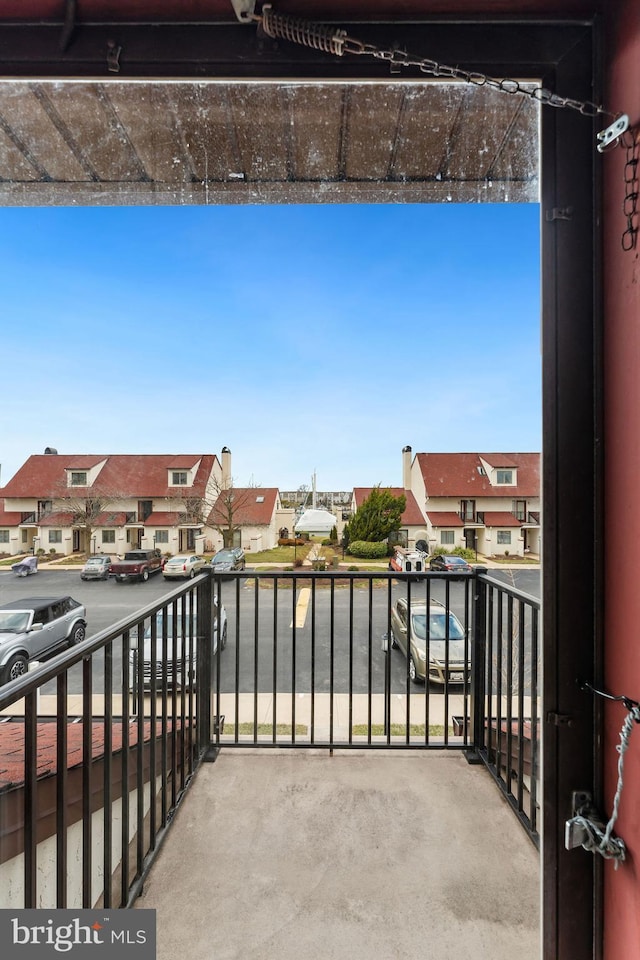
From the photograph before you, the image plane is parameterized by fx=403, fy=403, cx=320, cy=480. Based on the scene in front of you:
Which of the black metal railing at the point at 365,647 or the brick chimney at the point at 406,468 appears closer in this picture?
the brick chimney at the point at 406,468

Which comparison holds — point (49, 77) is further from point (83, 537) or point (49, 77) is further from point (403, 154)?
point (83, 537)

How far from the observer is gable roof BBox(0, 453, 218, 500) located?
1136 millimetres

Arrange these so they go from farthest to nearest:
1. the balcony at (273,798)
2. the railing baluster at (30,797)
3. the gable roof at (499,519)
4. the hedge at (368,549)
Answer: the hedge at (368,549), the gable roof at (499,519), the balcony at (273,798), the railing baluster at (30,797)

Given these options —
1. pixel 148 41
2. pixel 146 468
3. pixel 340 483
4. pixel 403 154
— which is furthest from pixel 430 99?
pixel 146 468

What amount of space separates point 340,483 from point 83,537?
34.5 inches

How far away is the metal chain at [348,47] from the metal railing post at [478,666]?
5.06 feet

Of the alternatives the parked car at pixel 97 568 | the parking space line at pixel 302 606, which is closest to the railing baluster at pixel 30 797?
the parked car at pixel 97 568

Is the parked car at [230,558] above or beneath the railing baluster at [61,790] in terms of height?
above

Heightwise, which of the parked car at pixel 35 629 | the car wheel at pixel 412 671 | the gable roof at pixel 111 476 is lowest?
the car wheel at pixel 412 671

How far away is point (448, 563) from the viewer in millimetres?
A: 1529

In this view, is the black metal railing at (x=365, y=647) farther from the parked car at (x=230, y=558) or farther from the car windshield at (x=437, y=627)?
the parked car at (x=230, y=558)

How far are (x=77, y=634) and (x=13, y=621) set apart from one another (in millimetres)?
154

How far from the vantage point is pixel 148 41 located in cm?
101

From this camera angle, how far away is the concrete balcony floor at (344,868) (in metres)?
1.05
